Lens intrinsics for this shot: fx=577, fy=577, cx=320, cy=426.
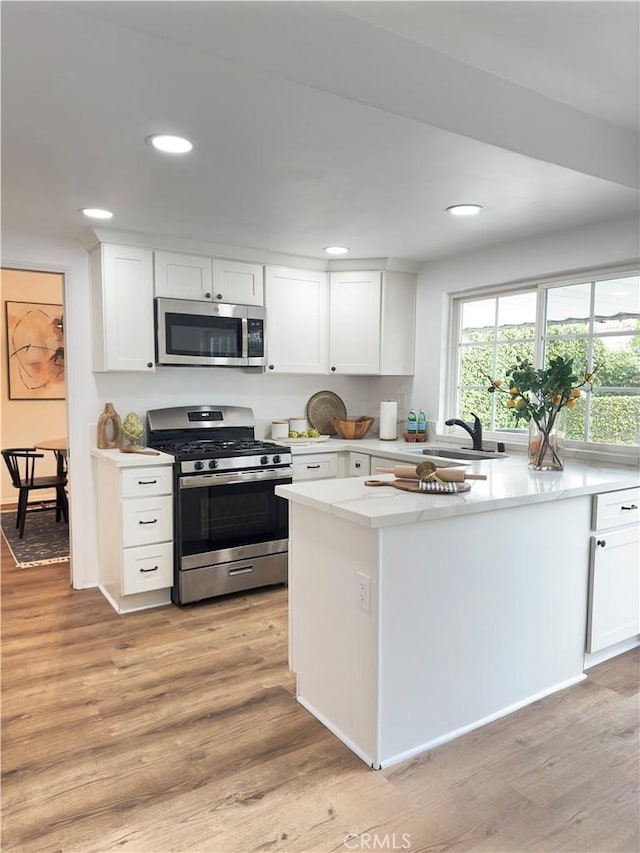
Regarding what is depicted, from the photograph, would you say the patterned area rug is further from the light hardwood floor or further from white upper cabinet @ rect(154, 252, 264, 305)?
white upper cabinet @ rect(154, 252, 264, 305)

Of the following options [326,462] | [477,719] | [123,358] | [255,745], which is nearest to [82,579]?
[123,358]

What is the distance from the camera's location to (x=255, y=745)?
2.13 meters

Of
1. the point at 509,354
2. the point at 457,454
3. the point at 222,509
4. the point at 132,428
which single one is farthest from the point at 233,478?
the point at 509,354

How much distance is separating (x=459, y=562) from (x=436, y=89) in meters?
1.65

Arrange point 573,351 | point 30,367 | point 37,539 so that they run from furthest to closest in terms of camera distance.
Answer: point 30,367
point 37,539
point 573,351

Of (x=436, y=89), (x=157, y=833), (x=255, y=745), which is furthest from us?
(x=255, y=745)

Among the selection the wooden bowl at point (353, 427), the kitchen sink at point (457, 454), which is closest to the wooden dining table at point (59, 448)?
the wooden bowl at point (353, 427)

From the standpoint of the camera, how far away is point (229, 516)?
3590mm

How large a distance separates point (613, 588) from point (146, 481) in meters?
2.50

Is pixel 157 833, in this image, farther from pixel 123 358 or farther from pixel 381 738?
pixel 123 358

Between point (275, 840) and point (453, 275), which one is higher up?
point (453, 275)

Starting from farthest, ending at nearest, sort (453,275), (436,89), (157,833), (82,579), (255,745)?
1. (453,275)
2. (82,579)
3. (255,745)
4. (436,89)
5. (157,833)

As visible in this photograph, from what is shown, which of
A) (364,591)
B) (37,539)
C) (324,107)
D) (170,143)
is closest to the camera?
(324,107)

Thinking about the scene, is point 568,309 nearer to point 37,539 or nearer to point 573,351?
point 573,351
